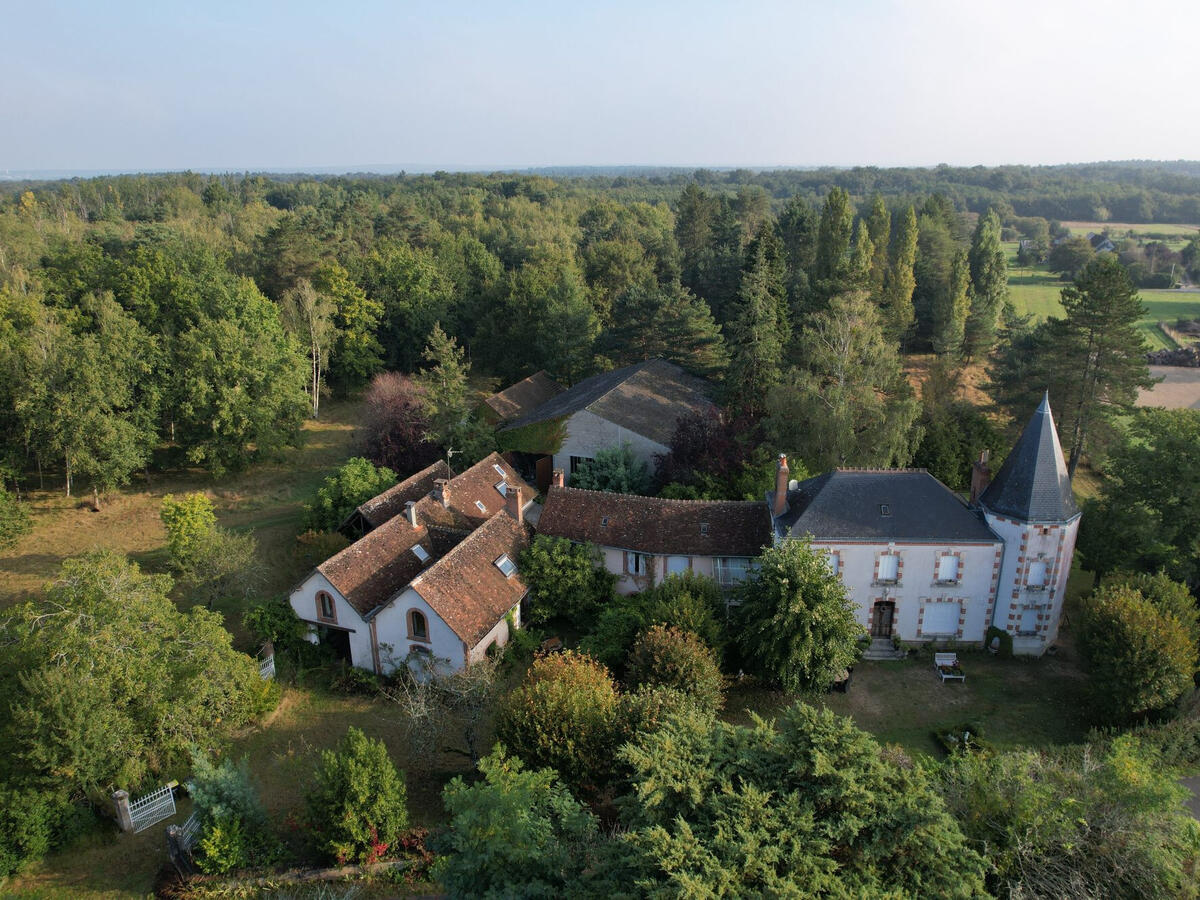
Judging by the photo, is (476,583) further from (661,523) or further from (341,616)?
(661,523)

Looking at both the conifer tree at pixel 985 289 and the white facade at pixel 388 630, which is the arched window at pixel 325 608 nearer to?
the white facade at pixel 388 630

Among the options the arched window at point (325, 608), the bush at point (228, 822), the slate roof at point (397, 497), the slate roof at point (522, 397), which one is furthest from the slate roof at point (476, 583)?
the slate roof at point (522, 397)

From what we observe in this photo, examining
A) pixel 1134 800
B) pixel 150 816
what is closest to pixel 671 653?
pixel 1134 800

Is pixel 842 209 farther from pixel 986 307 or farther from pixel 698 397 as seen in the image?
pixel 698 397

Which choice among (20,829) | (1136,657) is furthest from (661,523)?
(20,829)

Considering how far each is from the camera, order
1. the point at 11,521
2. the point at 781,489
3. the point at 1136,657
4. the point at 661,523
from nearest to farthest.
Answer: the point at 1136,657, the point at 781,489, the point at 661,523, the point at 11,521

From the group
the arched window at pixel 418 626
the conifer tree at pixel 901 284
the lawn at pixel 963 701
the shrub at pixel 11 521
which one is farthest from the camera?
the conifer tree at pixel 901 284

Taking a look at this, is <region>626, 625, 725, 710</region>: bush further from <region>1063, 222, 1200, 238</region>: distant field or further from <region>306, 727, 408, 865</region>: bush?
<region>1063, 222, 1200, 238</region>: distant field
